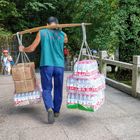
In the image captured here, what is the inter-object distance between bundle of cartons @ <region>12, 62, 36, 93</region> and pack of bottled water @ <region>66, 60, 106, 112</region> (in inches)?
37.0

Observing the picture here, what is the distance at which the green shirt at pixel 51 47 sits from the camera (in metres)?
4.87

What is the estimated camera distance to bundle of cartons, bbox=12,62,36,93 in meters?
5.29

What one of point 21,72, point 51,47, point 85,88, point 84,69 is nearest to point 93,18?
point 21,72

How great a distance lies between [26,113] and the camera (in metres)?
5.57

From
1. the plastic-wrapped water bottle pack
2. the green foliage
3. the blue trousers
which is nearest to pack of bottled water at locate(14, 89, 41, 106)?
the plastic-wrapped water bottle pack

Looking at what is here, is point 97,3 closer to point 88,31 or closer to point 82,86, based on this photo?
point 88,31

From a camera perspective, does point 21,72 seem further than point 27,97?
No

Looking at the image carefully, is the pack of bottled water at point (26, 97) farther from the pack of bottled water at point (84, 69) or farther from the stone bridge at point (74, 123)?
the pack of bottled water at point (84, 69)

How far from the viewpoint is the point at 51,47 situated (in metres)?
4.89

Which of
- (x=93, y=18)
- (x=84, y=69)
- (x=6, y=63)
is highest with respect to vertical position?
(x=93, y=18)

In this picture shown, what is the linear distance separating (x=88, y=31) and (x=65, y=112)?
8299mm

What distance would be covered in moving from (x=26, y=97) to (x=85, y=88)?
4.49 feet

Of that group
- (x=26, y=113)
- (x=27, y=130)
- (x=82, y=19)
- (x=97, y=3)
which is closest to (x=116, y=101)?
(x=26, y=113)

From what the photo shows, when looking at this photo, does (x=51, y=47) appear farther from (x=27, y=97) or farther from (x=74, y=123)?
(x=74, y=123)
